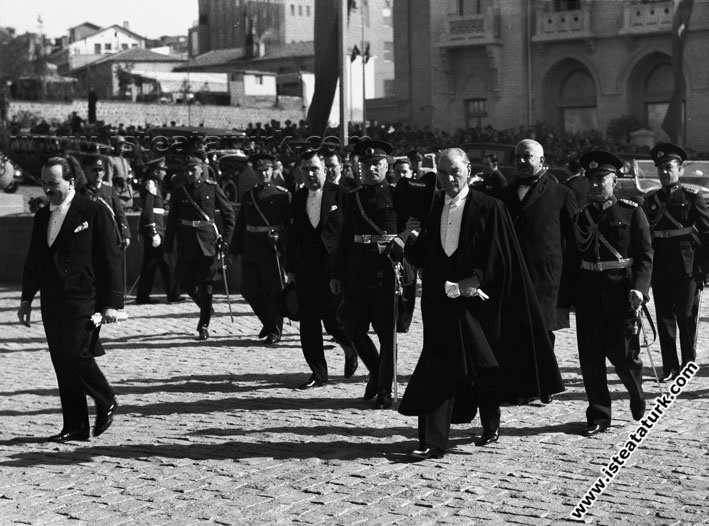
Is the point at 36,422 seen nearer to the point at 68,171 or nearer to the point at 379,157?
the point at 68,171

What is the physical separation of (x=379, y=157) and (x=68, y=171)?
2.28 m

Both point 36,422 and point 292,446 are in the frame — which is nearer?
point 292,446

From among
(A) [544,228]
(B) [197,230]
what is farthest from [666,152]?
(B) [197,230]

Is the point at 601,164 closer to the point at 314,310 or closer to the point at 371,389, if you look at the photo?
the point at 371,389

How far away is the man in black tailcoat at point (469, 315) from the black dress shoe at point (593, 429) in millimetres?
512

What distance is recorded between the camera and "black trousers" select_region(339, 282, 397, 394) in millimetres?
9281

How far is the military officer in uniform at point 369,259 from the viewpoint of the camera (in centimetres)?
939

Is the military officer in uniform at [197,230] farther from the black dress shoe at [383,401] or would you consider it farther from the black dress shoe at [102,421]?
the black dress shoe at [102,421]

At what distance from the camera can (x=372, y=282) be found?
31.0 ft

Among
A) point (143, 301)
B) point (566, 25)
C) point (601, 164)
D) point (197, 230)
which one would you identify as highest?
point (566, 25)

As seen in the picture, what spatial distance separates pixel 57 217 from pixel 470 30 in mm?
44474

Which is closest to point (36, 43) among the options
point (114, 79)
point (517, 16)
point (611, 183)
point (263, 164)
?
point (114, 79)

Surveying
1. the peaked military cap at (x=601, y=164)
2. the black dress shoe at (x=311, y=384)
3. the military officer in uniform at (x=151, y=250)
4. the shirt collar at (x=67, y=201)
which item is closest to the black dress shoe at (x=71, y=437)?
the shirt collar at (x=67, y=201)

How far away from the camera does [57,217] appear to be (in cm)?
840
